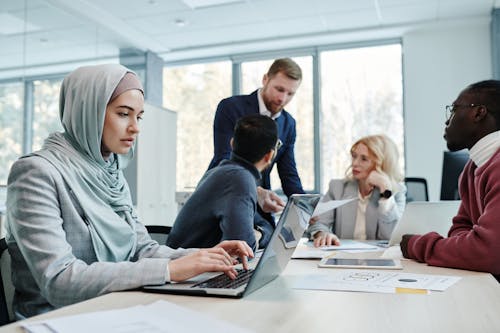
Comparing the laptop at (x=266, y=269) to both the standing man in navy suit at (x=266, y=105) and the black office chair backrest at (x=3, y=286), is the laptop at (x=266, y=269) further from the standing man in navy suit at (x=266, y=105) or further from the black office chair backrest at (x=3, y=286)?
the standing man in navy suit at (x=266, y=105)

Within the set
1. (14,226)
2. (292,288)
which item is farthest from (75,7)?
(292,288)

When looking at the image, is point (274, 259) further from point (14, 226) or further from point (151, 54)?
point (151, 54)

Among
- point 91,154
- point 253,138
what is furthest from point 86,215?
point 253,138

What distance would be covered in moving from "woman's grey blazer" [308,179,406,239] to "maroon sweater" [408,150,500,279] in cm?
86

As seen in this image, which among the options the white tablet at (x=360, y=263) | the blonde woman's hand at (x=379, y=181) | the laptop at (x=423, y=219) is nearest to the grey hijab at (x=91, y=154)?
the white tablet at (x=360, y=263)

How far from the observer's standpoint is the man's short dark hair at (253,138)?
186 cm

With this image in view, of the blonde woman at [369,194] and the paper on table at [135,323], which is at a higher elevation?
the blonde woman at [369,194]

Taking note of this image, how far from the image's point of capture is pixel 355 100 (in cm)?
550

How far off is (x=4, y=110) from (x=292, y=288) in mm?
3521

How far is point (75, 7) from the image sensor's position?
4438mm

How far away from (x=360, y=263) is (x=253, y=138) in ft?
2.29

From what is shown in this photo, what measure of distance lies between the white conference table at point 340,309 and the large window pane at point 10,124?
3311 mm

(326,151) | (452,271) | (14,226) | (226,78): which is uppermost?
→ (226,78)

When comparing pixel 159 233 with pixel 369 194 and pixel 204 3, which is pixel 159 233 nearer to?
pixel 369 194
